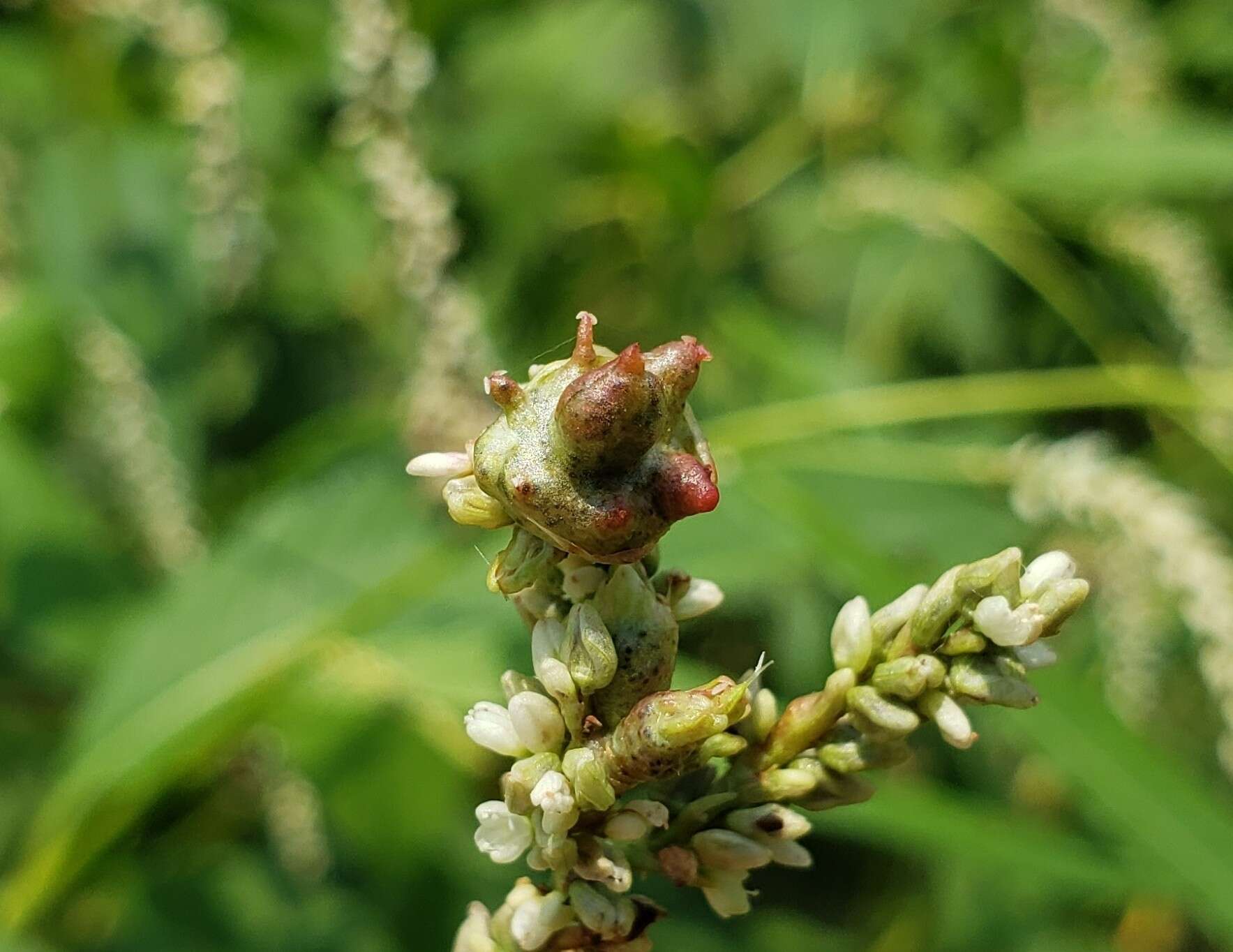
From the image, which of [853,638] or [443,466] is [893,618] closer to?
[853,638]

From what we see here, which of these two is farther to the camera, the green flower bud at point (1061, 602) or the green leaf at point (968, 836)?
the green leaf at point (968, 836)

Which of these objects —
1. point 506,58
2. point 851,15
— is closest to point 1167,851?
point 851,15

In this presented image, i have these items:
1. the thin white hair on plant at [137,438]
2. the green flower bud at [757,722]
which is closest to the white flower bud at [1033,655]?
the green flower bud at [757,722]

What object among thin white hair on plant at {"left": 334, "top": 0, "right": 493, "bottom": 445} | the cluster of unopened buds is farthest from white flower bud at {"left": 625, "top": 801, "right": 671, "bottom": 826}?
thin white hair on plant at {"left": 334, "top": 0, "right": 493, "bottom": 445}

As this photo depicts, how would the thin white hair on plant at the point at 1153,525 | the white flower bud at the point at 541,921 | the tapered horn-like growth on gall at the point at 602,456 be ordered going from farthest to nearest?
the thin white hair on plant at the point at 1153,525 → the white flower bud at the point at 541,921 → the tapered horn-like growth on gall at the point at 602,456

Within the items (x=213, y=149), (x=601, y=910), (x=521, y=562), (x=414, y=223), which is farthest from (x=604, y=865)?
(x=213, y=149)

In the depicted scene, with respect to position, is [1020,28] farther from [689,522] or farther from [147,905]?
[147,905]

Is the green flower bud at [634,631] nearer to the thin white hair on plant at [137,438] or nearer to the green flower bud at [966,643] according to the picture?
the green flower bud at [966,643]
